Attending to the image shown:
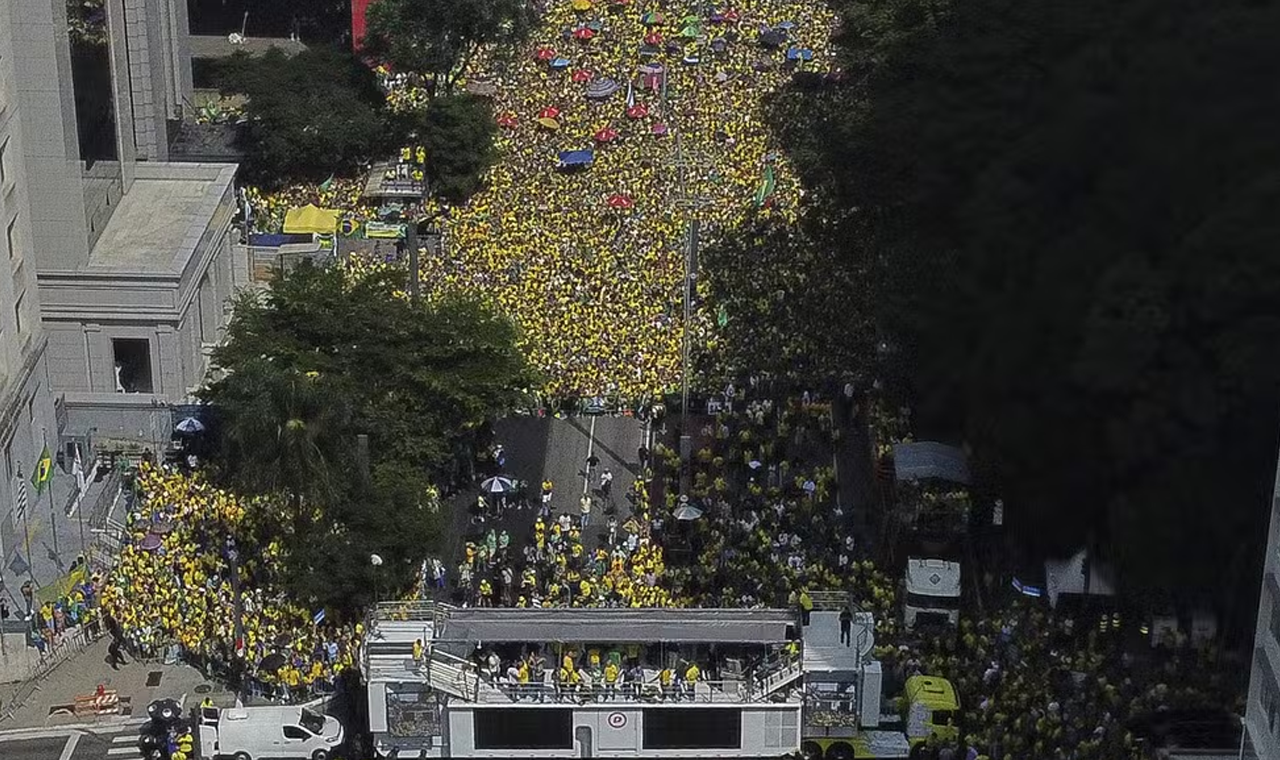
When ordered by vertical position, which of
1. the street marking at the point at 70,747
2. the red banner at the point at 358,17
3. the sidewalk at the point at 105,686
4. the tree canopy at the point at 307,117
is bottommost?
the street marking at the point at 70,747

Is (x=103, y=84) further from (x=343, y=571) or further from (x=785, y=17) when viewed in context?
(x=785, y=17)

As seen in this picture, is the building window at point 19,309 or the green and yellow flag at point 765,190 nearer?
the building window at point 19,309

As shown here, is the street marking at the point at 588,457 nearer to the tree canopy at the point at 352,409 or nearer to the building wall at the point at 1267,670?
the tree canopy at the point at 352,409

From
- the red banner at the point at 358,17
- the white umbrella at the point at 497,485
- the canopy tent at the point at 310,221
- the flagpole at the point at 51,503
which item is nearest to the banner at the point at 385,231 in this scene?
the canopy tent at the point at 310,221

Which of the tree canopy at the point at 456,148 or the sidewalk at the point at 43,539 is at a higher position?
the tree canopy at the point at 456,148

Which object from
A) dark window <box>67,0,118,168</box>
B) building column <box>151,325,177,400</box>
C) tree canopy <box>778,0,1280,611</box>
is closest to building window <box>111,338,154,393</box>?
building column <box>151,325,177,400</box>

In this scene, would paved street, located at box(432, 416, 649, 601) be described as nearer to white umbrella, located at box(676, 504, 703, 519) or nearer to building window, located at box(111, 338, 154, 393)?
white umbrella, located at box(676, 504, 703, 519)
